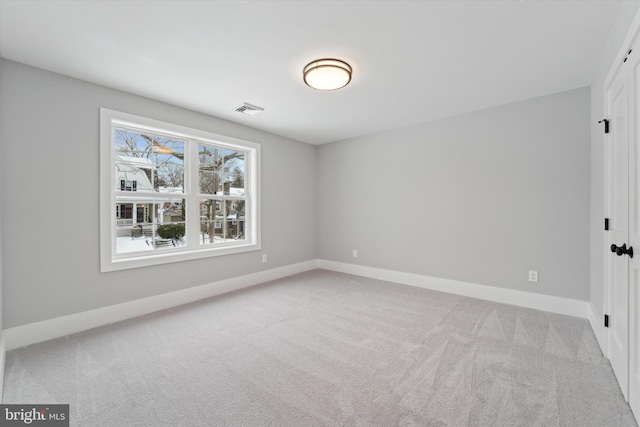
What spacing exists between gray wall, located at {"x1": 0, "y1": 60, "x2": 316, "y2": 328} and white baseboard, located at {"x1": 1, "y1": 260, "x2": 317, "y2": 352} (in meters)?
0.06

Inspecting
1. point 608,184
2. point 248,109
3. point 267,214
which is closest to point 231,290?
point 267,214

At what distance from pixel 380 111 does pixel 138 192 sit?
3219 millimetres

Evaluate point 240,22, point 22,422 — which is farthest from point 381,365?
point 240,22

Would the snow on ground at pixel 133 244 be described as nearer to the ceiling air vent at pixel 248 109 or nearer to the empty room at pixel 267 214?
the empty room at pixel 267 214

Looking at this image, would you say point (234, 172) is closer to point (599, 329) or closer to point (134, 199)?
point (134, 199)

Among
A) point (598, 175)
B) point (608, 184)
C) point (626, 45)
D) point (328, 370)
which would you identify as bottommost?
point (328, 370)

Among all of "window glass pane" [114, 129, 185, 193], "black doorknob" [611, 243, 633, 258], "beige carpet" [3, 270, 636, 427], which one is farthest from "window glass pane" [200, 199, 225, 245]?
"black doorknob" [611, 243, 633, 258]

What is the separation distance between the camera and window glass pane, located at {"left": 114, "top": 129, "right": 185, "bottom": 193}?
10.4ft

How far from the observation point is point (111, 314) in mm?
2918

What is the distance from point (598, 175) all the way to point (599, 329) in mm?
1407

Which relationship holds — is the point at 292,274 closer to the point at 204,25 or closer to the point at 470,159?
the point at 470,159

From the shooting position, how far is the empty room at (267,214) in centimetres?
178

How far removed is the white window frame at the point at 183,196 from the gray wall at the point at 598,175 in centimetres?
403

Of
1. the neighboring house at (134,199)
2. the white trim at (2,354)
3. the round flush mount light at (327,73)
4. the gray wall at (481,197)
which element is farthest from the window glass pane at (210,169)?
the white trim at (2,354)
